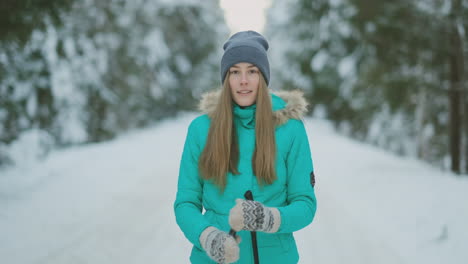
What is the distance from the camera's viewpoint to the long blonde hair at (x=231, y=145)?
6.52 feet

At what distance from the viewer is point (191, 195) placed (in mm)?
2064

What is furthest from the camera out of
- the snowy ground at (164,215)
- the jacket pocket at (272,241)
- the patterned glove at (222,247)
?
the snowy ground at (164,215)

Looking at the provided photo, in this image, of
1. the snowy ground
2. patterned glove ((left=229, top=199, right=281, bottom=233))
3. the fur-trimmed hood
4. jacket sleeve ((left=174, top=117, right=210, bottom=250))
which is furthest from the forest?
the snowy ground

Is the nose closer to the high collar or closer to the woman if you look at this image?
the woman

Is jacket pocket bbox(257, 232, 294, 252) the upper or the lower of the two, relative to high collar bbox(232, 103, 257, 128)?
lower

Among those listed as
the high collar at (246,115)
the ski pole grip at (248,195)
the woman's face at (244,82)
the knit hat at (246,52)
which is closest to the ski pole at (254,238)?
the ski pole grip at (248,195)

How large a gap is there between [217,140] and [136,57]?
53.5ft

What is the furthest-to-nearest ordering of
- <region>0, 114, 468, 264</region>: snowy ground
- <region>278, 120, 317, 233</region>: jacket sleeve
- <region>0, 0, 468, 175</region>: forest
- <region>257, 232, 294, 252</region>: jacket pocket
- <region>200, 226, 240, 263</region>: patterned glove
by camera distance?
<region>0, 0, 468, 175</region>: forest
<region>0, 114, 468, 264</region>: snowy ground
<region>257, 232, 294, 252</region>: jacket pocket
<region>278, 120, 317, 233</region>: jacket sleeve
<region>200, 226, 240, 263</region>: patterned glove

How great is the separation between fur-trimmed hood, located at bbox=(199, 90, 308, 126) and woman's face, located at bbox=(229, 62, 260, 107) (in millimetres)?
135

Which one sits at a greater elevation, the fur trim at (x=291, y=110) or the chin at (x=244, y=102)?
the chin at (x=244, y=102)

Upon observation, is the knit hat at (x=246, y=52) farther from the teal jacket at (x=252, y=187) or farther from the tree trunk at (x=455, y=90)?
the tree trunk at (x=455, y=90)

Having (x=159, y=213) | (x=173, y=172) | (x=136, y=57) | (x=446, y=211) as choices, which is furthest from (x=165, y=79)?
(x=446, y=211)

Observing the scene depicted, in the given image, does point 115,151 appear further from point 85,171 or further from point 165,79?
point 165,79

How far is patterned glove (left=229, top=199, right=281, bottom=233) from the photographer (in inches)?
69.6
